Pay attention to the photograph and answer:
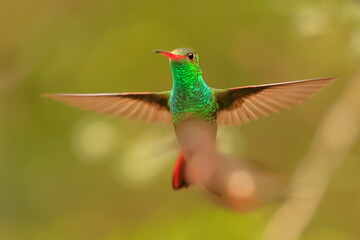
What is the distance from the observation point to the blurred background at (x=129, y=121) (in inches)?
92.4

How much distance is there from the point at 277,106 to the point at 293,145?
6.40ft

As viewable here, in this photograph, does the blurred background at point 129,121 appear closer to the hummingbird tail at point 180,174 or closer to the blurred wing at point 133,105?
the blurred wing at point 133,105

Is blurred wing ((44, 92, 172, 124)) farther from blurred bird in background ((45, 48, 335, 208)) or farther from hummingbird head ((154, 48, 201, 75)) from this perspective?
hummingbird head ((154, 48, 201, 75))

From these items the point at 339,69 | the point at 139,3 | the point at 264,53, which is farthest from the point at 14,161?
the point at 339,69

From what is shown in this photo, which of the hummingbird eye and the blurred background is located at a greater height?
the hummingbird eye

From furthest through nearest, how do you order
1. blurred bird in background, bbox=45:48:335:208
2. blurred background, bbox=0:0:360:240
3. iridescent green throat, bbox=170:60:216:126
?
blurred background, bbox=0:0:360:240 → iridescent green throat, bbox=170:60:216:126 → blurred bird in background, bbox=45:48:335:208

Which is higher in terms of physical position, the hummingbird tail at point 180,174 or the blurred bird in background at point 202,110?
the blurred bird in background at point 202,110

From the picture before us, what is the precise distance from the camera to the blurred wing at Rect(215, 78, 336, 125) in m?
1.30

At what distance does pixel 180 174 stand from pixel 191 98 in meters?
0.17

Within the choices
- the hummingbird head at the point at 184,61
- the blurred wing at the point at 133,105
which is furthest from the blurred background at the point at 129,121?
the hummingbird head at the point at 184,61

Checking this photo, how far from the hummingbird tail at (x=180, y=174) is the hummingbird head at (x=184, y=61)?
182mm

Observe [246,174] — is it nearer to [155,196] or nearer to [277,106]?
[277,106]

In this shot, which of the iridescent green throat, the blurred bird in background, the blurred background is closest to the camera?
the blurred bird in background

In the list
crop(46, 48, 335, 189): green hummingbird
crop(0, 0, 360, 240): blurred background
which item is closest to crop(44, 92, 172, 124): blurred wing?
crop(46, 48, 335, 189): green hummingbird
